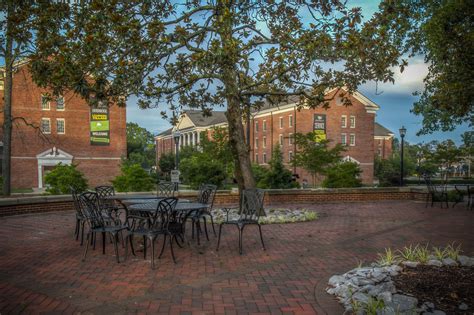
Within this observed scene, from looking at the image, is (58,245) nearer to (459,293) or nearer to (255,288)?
(255,288)

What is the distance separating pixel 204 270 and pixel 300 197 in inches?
411

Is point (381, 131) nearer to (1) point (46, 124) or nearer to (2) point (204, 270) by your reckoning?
(1) point (46, 124)

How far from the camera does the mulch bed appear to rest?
409cm

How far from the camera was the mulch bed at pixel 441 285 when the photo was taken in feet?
13.4

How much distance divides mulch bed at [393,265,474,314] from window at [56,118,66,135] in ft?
130

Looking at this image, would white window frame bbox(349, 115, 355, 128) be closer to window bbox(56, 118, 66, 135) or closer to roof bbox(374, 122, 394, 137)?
roof bbox(374, 122, 394, 137)

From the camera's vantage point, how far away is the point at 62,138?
39594mm

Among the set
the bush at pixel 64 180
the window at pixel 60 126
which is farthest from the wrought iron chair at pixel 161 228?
the window at pixel 60 126

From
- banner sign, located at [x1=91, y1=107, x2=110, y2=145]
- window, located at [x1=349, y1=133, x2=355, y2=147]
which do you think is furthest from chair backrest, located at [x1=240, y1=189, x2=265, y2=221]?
window, located at [x1=349, y1=133, x2=355, y2=147]

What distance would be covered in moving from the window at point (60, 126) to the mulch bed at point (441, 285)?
39.6 m

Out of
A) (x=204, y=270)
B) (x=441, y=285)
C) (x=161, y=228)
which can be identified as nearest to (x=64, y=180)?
(x=161, y=228)

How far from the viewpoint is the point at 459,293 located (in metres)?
4.31

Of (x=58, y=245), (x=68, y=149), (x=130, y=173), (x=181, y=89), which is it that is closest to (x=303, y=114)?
(x=68, y=149)

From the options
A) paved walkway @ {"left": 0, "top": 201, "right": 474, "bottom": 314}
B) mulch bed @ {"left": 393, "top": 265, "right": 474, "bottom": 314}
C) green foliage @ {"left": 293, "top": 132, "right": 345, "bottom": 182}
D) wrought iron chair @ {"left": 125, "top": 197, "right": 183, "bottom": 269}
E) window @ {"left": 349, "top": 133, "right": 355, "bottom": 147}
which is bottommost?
paved walkway @ {"left": 0, "top": 201, "right": 474, "bottom": 314}
